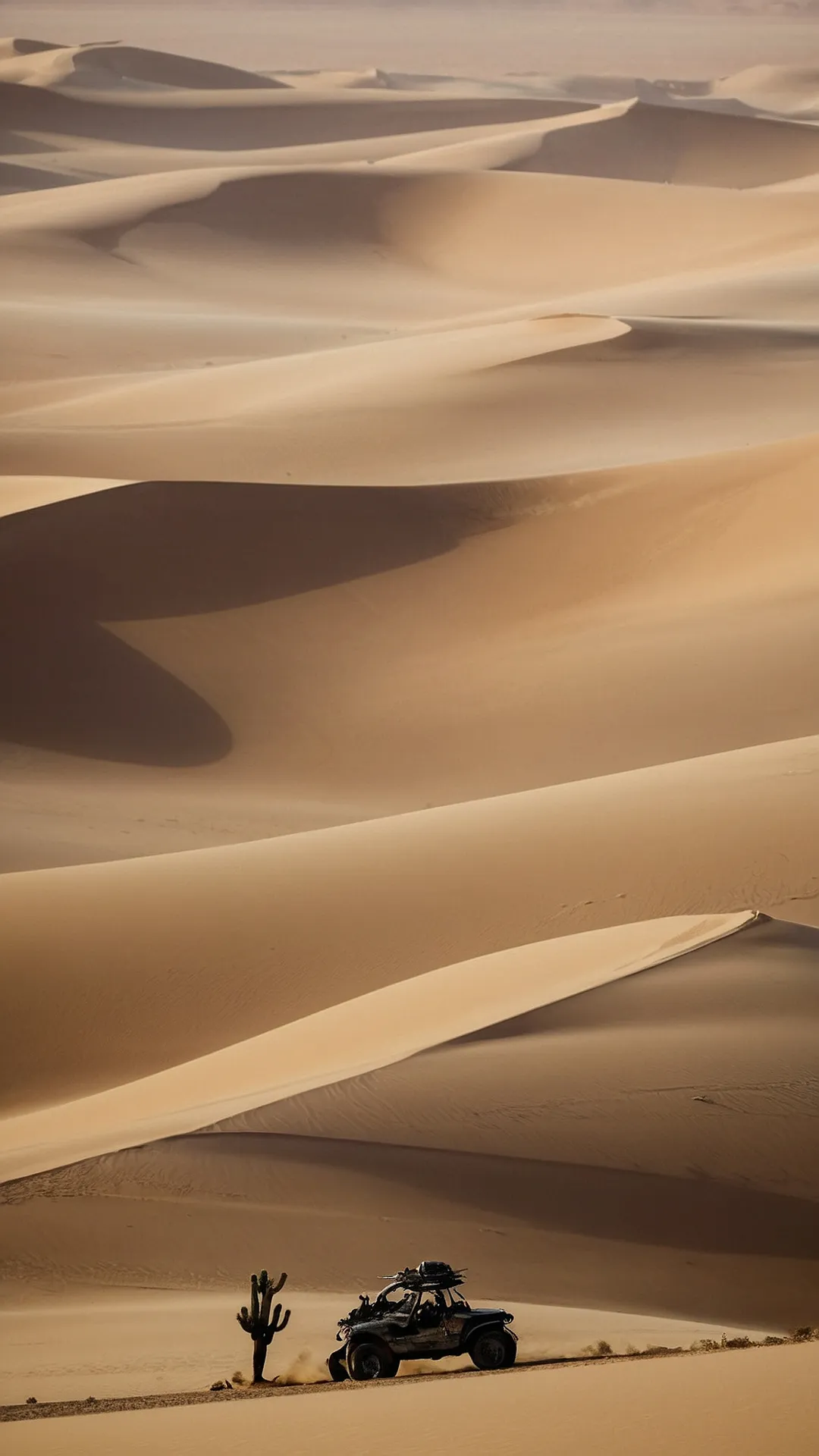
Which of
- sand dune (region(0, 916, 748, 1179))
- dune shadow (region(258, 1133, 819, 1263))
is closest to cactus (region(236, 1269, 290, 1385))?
dune shadow (region(258, 1133, 819, 1263))

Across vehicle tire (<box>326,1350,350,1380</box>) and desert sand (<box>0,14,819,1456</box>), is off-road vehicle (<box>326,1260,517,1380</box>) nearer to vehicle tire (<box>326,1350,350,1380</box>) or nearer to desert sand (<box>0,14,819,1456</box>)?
vehicle tire (<box>326,1350,350,1380</box>)

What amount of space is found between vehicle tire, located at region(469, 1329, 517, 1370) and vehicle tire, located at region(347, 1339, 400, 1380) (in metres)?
0.26

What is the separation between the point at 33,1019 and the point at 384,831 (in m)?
2.54

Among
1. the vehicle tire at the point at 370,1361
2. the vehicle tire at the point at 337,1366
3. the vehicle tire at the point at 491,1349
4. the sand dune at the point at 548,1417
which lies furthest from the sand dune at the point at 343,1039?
the sand dune at the point at 548,1417

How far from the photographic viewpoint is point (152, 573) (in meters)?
17.4

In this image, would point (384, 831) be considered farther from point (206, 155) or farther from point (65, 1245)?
point (206, 155)

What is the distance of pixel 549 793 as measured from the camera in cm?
Result: 1181

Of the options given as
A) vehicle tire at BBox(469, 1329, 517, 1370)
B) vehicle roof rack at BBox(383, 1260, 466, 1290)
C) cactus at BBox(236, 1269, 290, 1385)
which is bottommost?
vehicle tire at BBox(469, 1329, 517, 1370)

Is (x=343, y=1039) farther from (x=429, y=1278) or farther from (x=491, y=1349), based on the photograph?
(x=491, y=1349)

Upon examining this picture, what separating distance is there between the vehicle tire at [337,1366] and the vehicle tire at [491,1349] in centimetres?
42

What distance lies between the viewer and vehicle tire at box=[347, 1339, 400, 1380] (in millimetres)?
5863

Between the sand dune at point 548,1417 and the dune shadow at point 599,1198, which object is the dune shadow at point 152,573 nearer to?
the dune shadow at point 599,1198

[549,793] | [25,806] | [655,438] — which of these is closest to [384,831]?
[549,793]

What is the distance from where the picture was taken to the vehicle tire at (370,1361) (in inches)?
231
